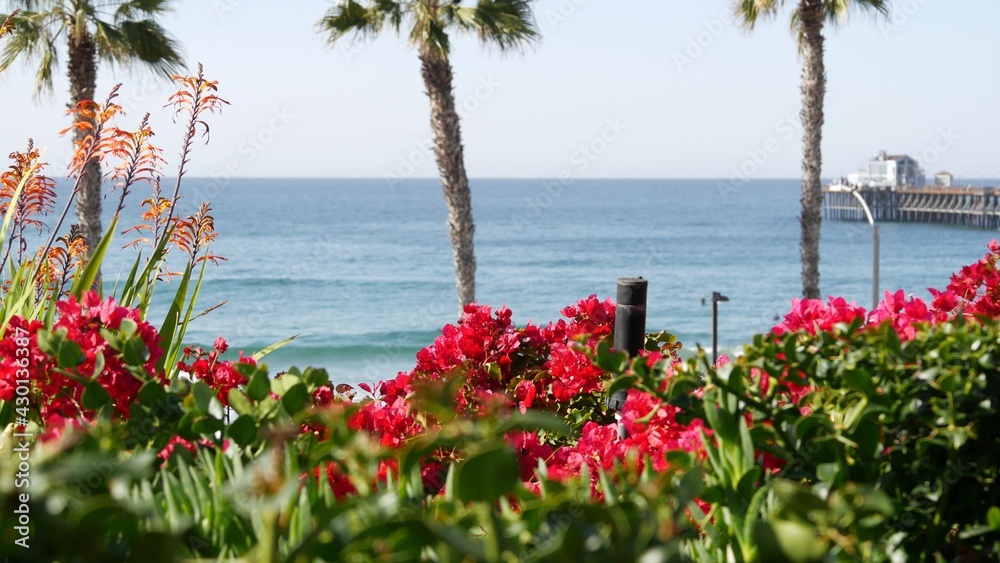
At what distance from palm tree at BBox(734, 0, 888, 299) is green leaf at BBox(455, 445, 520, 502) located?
14.6m

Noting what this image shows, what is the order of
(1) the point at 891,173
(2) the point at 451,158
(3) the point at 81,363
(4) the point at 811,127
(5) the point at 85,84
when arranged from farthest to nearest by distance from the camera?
(1) the point at 891,173, (4) the point at 811,127, (2) the point at 451,158, (5) the point at 85,84, (3) the point at 81,363

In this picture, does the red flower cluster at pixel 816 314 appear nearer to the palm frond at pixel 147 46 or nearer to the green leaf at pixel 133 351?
the green leaf at pixel 133 351

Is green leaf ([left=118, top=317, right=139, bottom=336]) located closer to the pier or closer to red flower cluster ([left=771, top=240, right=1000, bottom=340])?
red flower cluster ([left=771, top=240, right=1000, bottom=340])

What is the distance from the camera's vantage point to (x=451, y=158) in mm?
13172

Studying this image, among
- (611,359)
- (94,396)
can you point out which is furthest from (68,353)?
(611,359)

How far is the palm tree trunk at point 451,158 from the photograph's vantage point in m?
12.8

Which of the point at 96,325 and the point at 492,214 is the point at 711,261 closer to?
the point at 492,214

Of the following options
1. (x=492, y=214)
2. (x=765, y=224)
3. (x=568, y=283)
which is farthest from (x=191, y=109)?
(x=492, y=214)

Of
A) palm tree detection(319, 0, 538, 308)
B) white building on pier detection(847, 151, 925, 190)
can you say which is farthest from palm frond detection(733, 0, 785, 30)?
white building on pier detection(847, 151, 925, 190)

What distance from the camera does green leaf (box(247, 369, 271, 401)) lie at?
1.60 metres

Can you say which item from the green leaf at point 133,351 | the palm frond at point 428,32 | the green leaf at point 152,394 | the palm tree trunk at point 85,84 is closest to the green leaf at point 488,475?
the green leaf at point 152,394

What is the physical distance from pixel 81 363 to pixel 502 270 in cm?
4243

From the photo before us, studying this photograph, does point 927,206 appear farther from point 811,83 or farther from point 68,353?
point 68,353

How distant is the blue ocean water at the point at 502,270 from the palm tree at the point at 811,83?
1.87 m
